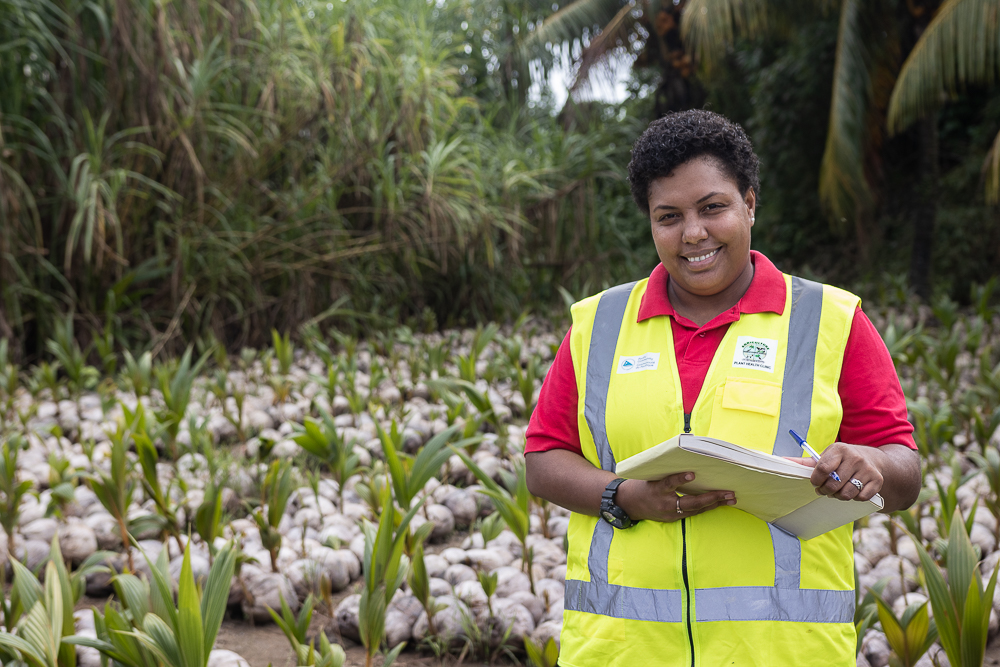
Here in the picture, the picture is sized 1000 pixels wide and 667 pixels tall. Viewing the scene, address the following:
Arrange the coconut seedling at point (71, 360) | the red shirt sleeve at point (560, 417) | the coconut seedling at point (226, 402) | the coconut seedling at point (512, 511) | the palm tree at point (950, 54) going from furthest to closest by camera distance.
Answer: the palm tree at point (950, 54) → the coconut seedling at point (71, 360) → the coconut seedling at point (226, 402) → the coconut seedling at point (512, 511) → the red shirt sleeve at point (560, 417)

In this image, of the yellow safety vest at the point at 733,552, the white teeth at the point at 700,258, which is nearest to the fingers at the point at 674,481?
the yellow safety vest at the point at 733,552

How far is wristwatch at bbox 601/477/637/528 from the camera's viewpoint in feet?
3.60

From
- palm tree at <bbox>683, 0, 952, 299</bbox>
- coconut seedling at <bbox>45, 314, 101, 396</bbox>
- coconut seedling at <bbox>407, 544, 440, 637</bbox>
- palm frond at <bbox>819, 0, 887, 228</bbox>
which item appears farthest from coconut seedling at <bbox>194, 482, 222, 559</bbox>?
palm frond at <bbox>819, 0, 887, 228</bbox>

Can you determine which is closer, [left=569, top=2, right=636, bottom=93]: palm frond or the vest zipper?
the vest zipper

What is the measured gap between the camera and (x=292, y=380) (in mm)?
3869

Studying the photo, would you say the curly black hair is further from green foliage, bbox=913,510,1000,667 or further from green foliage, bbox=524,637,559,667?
green foliage, bbox=524,637,559,667

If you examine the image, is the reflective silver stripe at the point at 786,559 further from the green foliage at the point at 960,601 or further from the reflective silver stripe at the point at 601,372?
the green foliage at the point at 960,601

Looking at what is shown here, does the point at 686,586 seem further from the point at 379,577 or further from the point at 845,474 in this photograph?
the point at 379,577

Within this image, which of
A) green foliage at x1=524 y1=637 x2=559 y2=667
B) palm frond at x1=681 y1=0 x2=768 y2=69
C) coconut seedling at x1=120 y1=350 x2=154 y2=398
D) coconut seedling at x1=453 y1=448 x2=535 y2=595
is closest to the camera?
green foliage at x1=524 y1=637 x2=559 y2=667

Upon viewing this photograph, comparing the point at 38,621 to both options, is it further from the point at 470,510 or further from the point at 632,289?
the point at 470,510

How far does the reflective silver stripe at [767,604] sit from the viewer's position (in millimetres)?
1049

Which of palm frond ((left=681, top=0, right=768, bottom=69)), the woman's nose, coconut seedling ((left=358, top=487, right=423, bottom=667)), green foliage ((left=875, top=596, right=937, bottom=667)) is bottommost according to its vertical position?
green foliage ((left=875, top=596, right=937, bottom=667))

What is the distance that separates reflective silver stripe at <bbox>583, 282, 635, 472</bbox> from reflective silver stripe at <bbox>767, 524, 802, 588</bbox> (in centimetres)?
24

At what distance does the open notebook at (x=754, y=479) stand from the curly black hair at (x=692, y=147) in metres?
0.45
